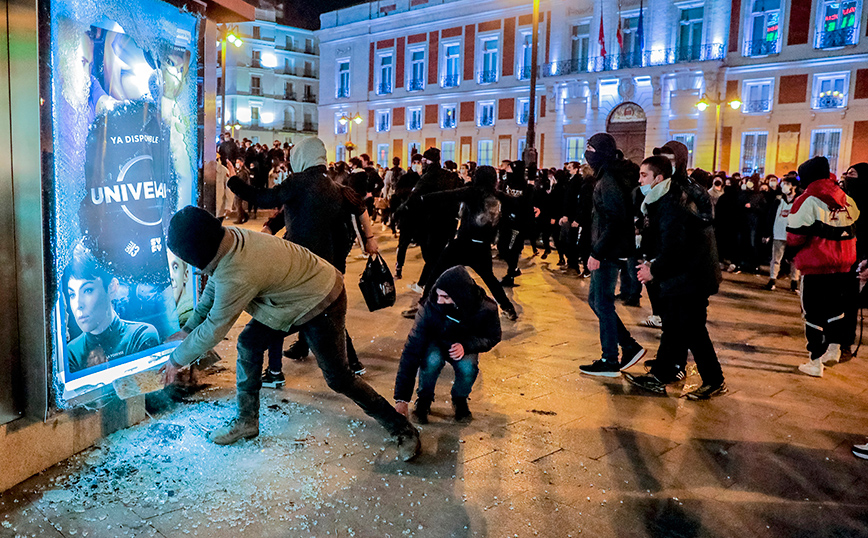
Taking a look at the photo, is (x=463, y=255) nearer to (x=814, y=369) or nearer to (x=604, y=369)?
(x=604, y=369)

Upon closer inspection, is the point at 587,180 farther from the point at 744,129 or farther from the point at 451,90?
the point at 451,90

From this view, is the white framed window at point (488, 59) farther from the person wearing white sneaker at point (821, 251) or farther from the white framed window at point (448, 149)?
the person wearing white sneaker at point (821, 251)

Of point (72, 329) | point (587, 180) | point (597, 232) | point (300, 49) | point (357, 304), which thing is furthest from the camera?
point (300, 49)

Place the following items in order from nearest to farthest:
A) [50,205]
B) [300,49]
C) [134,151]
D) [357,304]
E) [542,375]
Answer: [50,205]
[134,151]
[542,375]
[357,304]
[300,49]

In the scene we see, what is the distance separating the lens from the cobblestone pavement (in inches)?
126

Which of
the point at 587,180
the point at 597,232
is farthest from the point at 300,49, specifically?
the point at 597,232

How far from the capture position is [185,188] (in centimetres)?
443

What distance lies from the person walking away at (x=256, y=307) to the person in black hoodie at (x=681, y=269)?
2433mm

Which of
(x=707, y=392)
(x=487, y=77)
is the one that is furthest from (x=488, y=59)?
(x=707, y=392)

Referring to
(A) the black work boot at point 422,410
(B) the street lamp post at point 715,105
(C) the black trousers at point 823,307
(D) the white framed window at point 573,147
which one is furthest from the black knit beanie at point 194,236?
(D) the white framed window at point 573,147

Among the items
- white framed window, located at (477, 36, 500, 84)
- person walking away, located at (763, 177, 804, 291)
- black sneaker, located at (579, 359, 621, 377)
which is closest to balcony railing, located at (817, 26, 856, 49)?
white framed window, located at (477, 36, 500, 84)

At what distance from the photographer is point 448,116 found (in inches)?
1560

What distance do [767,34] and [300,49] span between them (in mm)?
43750

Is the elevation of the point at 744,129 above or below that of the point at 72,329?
above
